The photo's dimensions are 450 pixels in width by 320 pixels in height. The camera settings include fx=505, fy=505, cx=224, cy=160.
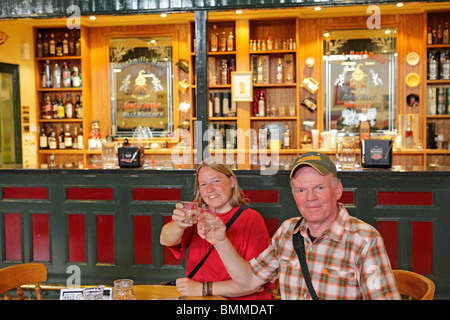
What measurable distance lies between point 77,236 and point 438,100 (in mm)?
5016

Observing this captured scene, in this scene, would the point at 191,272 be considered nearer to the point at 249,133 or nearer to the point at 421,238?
the point at 421,238

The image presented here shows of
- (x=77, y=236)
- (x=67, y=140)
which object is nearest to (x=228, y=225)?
(x=77, y=236)

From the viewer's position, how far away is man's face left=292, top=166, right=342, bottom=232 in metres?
1.74

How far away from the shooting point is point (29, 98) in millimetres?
7238

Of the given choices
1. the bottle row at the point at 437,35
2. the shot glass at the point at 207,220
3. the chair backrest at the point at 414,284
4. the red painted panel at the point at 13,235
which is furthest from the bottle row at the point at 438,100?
the shot glass at the point at 207,220

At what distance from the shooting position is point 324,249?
1.70 m

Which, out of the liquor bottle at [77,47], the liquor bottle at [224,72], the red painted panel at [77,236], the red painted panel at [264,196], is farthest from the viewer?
the liquor bottle at [77,47]

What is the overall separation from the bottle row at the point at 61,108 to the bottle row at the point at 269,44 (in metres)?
2.64

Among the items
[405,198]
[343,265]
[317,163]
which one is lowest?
[405,198]

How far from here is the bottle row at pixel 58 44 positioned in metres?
7.36

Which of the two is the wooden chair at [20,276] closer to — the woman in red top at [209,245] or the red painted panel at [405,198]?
the woman in red top at [209,245]

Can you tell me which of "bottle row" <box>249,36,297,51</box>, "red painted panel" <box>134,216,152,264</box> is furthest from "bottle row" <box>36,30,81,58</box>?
"red painted panel" <box>134,216,152,264</box>

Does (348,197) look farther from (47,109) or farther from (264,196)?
(47,109)

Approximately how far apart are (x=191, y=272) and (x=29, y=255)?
2.78 meters
